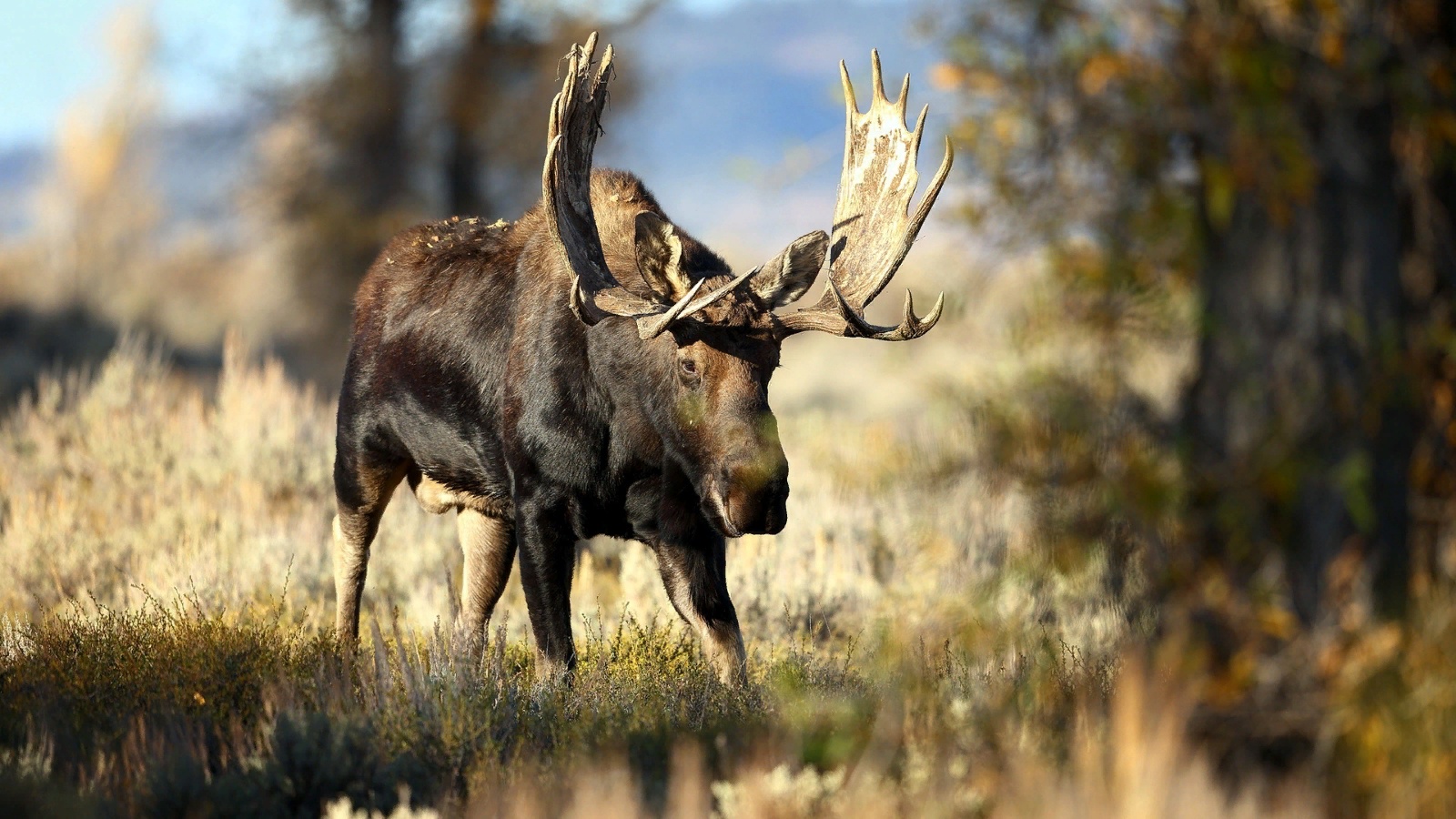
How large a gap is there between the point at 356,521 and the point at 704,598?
2.11m

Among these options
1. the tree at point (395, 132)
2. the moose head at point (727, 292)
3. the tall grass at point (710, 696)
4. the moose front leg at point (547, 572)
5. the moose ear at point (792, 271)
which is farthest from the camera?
the tree at point (395, 132)

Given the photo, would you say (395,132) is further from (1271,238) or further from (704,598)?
(1271,238)

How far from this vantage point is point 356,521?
7465mm

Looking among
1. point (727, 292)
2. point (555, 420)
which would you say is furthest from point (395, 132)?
point (727, 292)

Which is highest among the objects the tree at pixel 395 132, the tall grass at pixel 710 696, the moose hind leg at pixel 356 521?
the tree at pixel 395 132

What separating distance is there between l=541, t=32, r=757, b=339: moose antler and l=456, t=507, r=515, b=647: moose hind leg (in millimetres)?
1569

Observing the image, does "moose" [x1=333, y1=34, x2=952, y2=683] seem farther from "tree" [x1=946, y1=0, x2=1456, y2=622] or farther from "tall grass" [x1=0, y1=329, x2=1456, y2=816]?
"tree" [x1=946, y1=0, x2=1456, y2=622]

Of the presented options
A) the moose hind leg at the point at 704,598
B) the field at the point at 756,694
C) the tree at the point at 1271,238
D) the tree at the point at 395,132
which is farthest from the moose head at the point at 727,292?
the tree at the point at 395,132

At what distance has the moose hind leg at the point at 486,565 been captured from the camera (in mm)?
7328

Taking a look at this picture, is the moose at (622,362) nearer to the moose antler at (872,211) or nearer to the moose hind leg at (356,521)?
the moose antler at (872,211)

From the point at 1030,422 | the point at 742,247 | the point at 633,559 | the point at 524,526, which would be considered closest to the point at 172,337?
the point at 742,247

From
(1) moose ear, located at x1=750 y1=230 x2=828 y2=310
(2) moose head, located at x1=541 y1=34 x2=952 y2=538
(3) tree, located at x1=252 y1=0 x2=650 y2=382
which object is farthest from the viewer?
(3) tree, located at x1=252 y1=0 x2=650 y2=382

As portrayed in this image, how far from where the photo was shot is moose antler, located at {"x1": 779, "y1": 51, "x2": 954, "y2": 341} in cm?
597

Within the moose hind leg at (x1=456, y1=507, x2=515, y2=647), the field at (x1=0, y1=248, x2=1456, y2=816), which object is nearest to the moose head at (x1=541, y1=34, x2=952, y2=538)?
the field at (x1=0, y1=248, x2=1456, y2=816)
